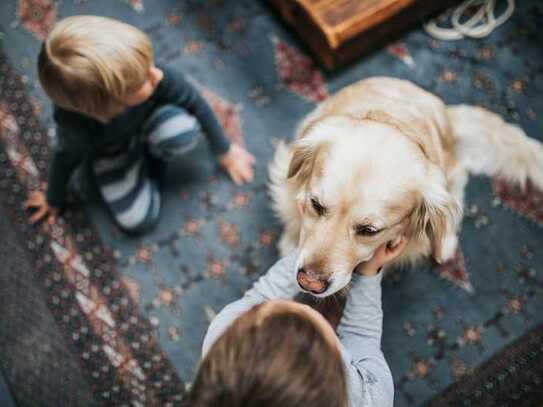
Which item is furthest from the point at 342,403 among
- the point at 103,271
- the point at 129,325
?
the point at 103,271

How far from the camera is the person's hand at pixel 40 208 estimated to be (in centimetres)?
165

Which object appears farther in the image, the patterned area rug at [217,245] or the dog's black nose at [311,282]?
the patterned area rug at [217,245]

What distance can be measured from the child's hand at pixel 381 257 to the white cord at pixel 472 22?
0.90 m

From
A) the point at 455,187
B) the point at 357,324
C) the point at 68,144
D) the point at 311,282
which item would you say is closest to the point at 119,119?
the point at 68,144

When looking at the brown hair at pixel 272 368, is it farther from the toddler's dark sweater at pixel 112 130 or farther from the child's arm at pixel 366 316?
the toddler's dark sweater at pixel 112 130

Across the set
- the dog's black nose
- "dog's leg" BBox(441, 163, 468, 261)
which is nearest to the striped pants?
the dog's black nose

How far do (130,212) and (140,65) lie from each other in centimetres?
50

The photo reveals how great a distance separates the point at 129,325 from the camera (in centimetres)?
159

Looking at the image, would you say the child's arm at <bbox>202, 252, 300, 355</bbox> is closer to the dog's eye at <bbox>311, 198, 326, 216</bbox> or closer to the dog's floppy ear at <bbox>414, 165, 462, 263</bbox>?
the dog's eye at <bbox>311, 198, 326, 216</bbox>

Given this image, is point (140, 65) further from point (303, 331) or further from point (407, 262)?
point (407, 262)

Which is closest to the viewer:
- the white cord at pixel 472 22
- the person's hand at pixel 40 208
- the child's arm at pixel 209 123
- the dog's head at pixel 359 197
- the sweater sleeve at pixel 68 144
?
the dog's head at pixel 359 197

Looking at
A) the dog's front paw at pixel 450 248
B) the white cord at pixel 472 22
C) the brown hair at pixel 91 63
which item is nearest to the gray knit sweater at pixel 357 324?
the dog's front paw at pixel 450 248

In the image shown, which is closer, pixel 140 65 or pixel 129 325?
pixel 140 65

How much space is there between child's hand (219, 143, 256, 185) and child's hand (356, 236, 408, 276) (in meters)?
0.60
